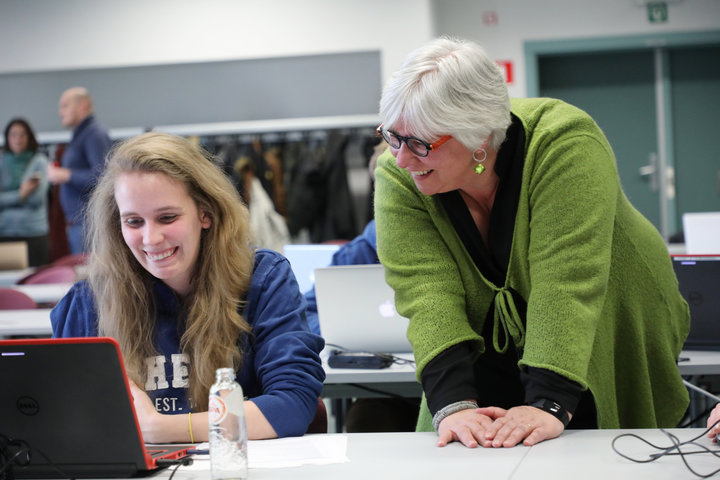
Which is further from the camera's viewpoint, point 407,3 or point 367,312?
point 407,3

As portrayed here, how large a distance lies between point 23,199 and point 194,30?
1.95 meters

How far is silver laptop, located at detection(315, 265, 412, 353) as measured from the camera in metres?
2.42

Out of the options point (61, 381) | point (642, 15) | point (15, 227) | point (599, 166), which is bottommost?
point (15, 227)

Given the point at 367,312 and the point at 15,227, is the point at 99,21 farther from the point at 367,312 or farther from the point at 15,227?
the point at 367,312

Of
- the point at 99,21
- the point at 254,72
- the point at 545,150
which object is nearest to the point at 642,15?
the point at 254,72

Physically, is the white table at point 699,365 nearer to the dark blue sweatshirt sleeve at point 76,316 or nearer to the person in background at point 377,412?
the person in background at point 377,412

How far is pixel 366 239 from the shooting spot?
2924 millimetres

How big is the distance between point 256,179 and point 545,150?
199 inches

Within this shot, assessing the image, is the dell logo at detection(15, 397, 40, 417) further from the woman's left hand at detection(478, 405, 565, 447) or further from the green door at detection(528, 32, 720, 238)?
the green door at detection(528, 32, 720, 238)

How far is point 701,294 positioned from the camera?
2367 millimetres

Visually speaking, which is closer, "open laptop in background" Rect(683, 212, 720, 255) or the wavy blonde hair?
the wavy blonde hair

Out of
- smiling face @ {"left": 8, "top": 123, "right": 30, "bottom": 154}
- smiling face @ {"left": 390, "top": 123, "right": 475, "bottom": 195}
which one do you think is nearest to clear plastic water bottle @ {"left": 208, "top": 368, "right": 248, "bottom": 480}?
smiling face @ {"left": 390, "top": 123, "right": 475, "bottom": 195}

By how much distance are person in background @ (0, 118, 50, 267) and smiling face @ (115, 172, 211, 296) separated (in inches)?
189

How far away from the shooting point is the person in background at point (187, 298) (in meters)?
1.73
